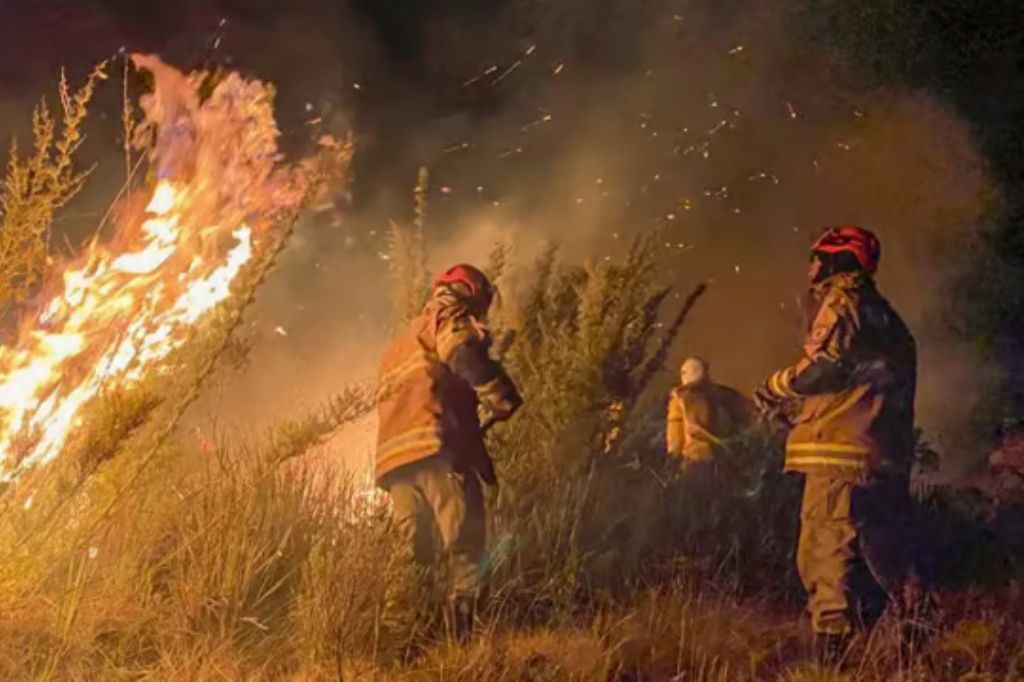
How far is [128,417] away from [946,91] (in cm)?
724

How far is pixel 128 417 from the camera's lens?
4.43 m

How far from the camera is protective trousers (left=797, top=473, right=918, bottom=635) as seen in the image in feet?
17.9

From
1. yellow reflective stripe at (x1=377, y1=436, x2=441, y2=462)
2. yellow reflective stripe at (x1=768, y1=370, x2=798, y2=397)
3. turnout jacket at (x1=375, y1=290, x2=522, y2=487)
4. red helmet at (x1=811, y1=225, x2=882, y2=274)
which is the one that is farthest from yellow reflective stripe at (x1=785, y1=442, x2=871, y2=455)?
yellow reflective stripe at (x1=377, y1=436, x2=441, y2=462)

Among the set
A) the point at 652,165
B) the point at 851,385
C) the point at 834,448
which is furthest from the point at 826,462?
the point at 652,165

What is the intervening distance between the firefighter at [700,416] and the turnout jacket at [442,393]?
8.75 feet

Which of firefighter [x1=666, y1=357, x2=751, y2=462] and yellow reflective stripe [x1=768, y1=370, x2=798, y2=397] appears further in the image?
firefighter [x1=666, y1=357, x2=751, y2=462]

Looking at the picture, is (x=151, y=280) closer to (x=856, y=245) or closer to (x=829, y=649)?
(x=856, y=245)

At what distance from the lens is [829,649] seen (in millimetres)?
5379

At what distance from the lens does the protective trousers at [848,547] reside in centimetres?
546

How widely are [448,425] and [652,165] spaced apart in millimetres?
6007

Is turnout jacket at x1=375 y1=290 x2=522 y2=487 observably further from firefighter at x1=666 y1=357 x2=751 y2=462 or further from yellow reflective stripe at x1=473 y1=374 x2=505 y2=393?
firefighter at x1=666 y1=357 x2=751 y2=462

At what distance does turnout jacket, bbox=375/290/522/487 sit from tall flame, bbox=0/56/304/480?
85cm

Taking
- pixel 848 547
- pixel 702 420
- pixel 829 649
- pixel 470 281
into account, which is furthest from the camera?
pixel 702 420

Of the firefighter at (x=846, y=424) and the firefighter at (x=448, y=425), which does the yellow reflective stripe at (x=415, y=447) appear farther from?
the firefighter at (x=846, y=424)
